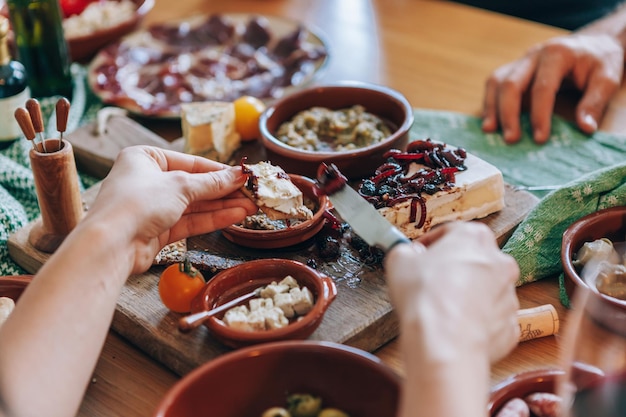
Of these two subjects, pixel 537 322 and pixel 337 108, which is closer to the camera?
pixel 537 322

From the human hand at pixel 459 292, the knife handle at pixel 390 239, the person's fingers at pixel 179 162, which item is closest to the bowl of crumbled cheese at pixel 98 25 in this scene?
the person's fingers at pixel 179 162

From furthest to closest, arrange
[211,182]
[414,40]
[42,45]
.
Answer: [414,40]
[42,45]
[211,182]

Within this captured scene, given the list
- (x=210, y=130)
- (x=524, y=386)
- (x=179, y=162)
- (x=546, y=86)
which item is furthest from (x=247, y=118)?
(x=524, y=386)

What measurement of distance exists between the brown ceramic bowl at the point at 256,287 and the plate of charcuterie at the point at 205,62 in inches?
37.3

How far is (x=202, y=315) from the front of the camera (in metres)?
1.32

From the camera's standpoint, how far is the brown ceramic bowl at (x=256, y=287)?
4.20 ft

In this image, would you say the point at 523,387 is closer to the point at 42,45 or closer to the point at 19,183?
the point at 19,183

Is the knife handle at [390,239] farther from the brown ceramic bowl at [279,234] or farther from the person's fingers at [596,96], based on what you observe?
the person's fingers at [596,96]

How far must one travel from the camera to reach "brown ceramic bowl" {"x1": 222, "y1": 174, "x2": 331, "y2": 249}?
1573 millimetres

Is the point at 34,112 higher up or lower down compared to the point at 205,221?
higher up

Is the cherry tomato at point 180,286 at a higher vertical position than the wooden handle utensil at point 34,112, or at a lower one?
lower

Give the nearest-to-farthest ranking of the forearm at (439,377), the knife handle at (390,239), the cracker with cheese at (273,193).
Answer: the forearm at (439,377), the knife handle at (390,239), the cracker with cheese at (273,193)

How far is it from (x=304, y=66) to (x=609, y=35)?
1.00 meters

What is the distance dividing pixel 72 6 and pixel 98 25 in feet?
0.53
